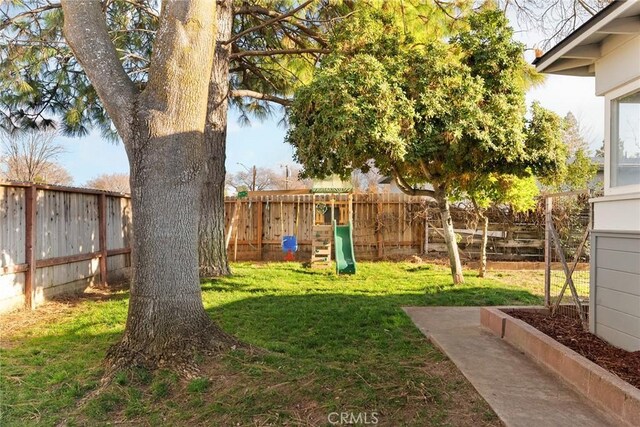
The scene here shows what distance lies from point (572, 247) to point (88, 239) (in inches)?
396

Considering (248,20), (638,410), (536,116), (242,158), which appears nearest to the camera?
(638,410)

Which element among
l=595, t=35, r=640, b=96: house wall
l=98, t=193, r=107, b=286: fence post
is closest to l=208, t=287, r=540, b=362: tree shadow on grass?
l=98, t=193, r=107, b=286: fence post

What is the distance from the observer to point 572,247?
32.9 ft

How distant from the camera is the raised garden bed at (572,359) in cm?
276

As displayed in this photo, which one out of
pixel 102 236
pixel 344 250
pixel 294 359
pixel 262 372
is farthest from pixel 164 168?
pixel 344 250

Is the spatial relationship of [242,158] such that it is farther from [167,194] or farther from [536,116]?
[167,194]

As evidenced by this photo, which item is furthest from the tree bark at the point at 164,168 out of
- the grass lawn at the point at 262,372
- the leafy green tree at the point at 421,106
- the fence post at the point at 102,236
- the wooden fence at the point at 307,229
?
the fence post at the point at 102,236

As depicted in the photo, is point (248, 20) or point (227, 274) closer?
point (227, 274)

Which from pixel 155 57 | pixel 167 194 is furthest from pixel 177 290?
pixel 155 57

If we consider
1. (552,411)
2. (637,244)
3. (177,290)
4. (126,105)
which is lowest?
(552,411)

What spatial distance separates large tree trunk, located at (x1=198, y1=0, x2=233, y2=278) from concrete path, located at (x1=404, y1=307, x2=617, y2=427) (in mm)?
4035

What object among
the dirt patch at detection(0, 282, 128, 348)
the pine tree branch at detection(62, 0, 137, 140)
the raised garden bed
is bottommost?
the dirt patch at detection(0, 282, 128, 348)
